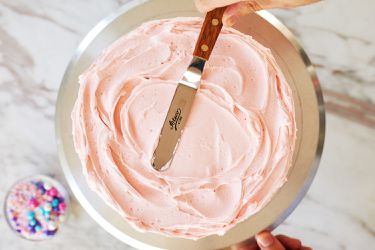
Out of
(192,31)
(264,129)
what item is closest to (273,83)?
(264,129)

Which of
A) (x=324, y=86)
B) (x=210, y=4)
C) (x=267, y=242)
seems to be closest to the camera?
(x=210, y=4)

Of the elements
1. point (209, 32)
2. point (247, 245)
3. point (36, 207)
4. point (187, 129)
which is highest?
point (209, 32)

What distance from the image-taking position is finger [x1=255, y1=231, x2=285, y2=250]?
4.52ft

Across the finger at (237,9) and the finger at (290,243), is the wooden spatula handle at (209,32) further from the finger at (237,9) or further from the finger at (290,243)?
the finger at (290,243)

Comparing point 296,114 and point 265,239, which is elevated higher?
point 296,114

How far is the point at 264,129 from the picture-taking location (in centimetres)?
125

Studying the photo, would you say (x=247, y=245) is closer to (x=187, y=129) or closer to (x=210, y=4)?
(x=187, y=129)

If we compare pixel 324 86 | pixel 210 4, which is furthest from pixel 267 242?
pixel 210 4

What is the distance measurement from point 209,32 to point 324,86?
0.53 metres

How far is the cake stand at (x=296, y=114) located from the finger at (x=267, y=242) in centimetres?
3

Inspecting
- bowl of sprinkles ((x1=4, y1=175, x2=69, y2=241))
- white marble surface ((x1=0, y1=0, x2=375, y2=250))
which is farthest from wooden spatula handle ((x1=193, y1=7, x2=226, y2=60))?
bowl of sprinkles ((x1=4, y1=175, x2=69, y2=241))

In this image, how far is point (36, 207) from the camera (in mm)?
1606

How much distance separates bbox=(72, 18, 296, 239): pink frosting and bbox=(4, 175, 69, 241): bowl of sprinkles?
36cm

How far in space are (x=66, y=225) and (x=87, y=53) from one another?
56 centimetres
